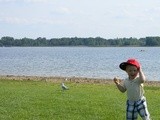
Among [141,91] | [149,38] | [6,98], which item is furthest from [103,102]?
[149,38]

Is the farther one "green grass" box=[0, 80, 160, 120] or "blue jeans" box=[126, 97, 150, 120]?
"green grass" box=[0, 80, 160, 120]

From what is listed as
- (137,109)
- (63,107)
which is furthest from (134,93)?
(63,107)

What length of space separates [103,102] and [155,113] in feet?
10.1

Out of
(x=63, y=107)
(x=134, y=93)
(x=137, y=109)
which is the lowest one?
(x=63, y=107)

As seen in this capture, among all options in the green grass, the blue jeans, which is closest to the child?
the blue jeans

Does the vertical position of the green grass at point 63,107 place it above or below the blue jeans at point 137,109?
below

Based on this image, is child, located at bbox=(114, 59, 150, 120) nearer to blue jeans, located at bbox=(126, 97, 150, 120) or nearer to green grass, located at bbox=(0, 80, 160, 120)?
blue jeans, located at bbox=(126, 97, 150, 120)

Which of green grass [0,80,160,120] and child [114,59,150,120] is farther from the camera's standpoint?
green grass [0,80,160,120]

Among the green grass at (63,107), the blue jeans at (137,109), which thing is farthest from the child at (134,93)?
the green grass at (63,107)

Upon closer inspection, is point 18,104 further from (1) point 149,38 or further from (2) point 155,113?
(1) point 149,38

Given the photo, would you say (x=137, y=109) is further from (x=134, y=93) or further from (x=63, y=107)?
(x=63, y=107)

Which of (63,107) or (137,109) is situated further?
(63,107)

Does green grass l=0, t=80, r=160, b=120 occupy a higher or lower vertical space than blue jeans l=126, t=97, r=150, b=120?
lower

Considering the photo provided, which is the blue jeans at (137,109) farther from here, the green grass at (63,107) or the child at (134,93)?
the green grass at (63,107)
